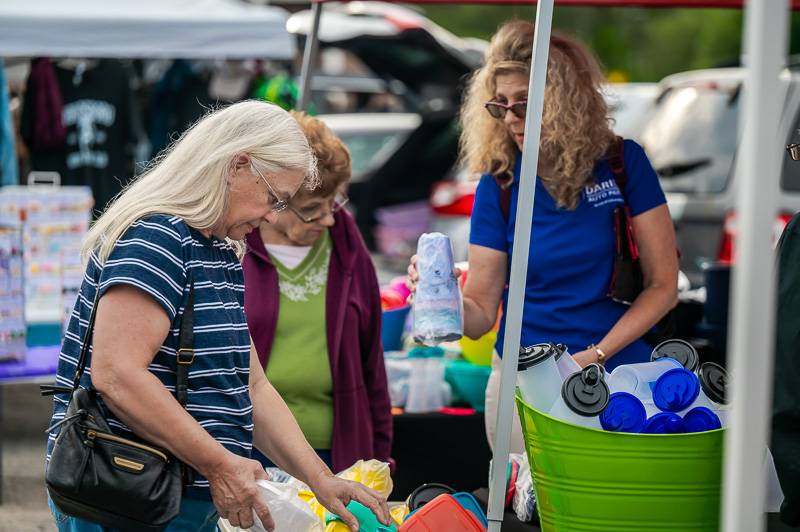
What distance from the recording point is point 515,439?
3.40m

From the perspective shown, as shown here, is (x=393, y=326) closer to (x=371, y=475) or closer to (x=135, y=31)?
(x=371, y=475)

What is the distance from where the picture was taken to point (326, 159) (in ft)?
11.3

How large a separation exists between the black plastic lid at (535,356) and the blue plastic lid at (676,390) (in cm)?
24

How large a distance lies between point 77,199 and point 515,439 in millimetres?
3320

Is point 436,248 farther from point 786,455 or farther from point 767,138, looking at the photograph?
point 767,138

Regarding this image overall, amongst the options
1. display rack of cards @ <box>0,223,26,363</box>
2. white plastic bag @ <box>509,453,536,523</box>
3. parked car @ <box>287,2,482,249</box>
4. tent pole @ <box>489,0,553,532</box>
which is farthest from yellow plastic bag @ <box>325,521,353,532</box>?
parked car @ <box>287,2,482,249</box>

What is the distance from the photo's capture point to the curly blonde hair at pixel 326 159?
3.43m

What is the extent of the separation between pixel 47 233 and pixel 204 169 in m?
3.73

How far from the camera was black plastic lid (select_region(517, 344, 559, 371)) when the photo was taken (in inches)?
98.7

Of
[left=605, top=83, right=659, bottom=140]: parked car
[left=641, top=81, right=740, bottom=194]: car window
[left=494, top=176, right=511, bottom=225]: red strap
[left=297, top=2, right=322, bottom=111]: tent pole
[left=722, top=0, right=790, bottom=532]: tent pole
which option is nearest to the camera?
[left=722, top=0, right=790, bottom=532]: tent pole

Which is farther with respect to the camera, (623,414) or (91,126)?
(91,126)

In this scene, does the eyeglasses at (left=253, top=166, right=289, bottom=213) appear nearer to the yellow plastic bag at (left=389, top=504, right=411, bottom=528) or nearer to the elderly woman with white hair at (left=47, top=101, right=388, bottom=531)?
the elderly woman with white hair at (left=47, top=101, right=388, bottom=531)

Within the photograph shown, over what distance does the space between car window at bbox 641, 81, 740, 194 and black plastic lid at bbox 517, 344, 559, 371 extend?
5.02 meters

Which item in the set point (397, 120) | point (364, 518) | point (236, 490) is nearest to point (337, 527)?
point (364, 518)
